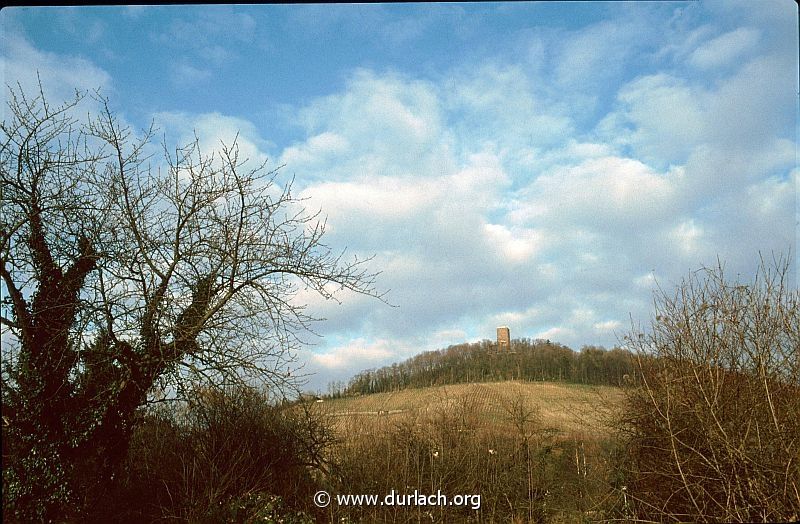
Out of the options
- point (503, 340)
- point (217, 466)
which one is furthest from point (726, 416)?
point (217, 466)

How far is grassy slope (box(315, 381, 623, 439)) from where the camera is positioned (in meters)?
8.12

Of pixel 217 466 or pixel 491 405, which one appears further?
pixel 491 405

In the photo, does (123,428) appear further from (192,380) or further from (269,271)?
(269,271)

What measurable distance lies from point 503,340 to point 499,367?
2.72 feet

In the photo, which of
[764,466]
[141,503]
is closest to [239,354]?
[141,503]

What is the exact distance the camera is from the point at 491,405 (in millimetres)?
8797

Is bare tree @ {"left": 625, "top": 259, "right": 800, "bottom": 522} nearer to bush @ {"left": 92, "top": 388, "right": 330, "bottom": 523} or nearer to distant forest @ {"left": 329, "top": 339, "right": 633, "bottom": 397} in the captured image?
distant forest @ {"left": 329, "top": 339, "right": 633, "bottom": 397}

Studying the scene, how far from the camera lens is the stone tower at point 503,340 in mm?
8149

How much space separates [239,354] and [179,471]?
4.71 feet

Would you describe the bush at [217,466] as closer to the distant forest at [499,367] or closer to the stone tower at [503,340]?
the distant forest at [499,367]

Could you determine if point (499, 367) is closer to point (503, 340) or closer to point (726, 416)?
point (503, 340)

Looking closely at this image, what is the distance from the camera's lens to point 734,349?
21.5 ft

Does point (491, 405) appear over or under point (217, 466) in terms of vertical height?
over

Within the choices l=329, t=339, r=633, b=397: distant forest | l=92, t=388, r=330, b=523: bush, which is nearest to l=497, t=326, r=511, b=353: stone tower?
l=329, t=339, r=633, b=397: distant forest
